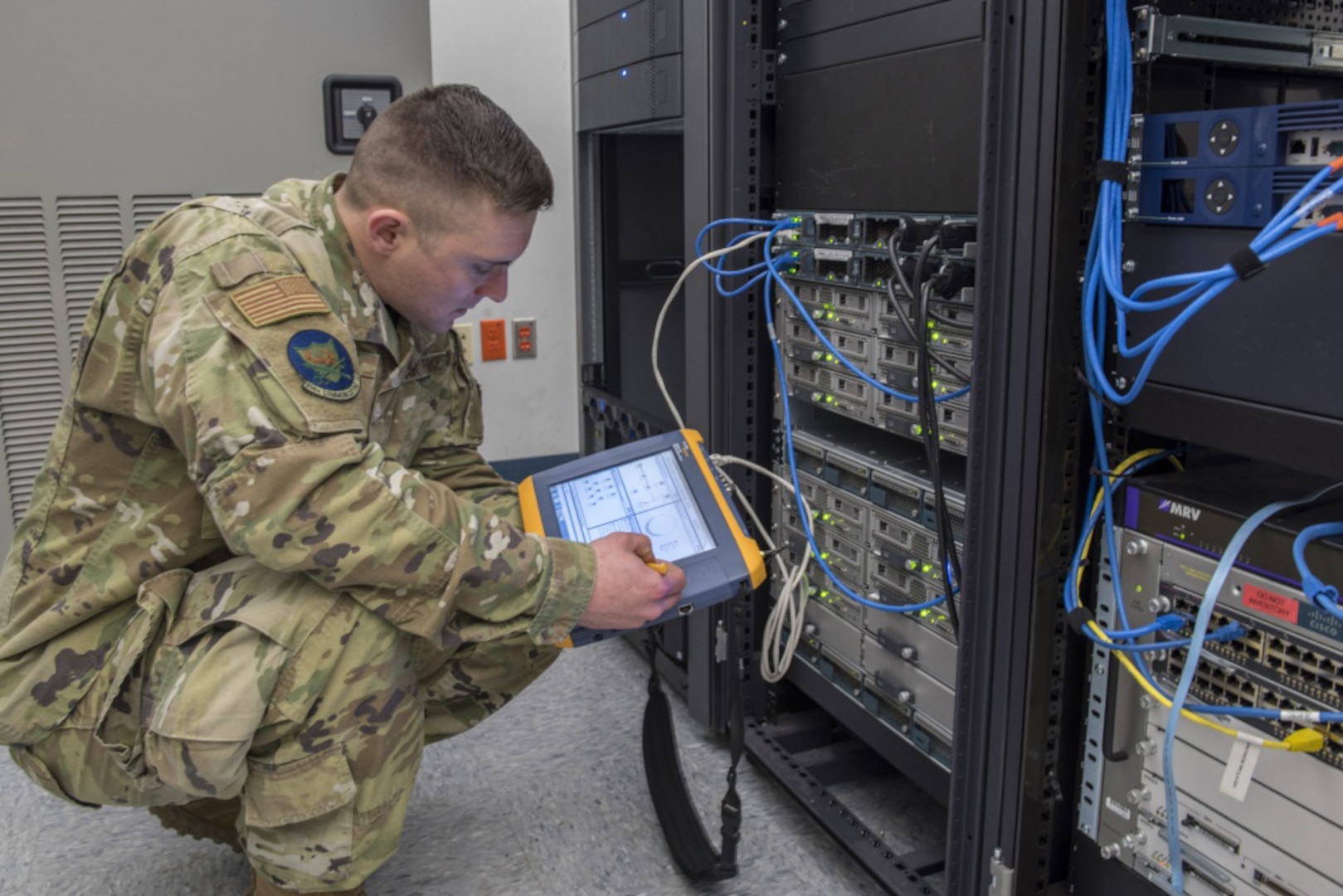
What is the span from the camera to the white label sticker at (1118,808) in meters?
1.07

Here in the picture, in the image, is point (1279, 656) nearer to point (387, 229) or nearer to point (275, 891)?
point (387, 229)

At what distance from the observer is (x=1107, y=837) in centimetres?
110

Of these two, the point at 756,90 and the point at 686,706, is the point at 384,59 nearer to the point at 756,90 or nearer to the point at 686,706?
Result: the point at 756,90

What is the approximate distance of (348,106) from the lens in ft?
7.51

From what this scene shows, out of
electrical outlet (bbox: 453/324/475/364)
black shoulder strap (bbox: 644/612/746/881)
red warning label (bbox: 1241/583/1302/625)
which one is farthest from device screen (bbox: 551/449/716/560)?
electrical outlet (bbox: 453/324/475/364)

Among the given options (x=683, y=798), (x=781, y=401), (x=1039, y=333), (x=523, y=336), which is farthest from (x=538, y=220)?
(x=1039, y=333)

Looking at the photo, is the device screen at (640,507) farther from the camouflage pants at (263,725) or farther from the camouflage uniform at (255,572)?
the camouflage pants at (263,725)

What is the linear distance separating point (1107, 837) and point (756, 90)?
1.09m

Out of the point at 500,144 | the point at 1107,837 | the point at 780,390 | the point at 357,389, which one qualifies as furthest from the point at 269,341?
the point at 1107,837

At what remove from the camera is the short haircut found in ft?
3.62

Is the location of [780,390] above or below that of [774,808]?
above

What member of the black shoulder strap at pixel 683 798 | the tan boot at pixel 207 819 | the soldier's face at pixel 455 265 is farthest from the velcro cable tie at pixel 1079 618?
the tan boot at pixel 207 819

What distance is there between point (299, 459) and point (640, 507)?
0.45 m

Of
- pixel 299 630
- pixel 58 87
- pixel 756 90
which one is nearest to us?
pixel 299 630
